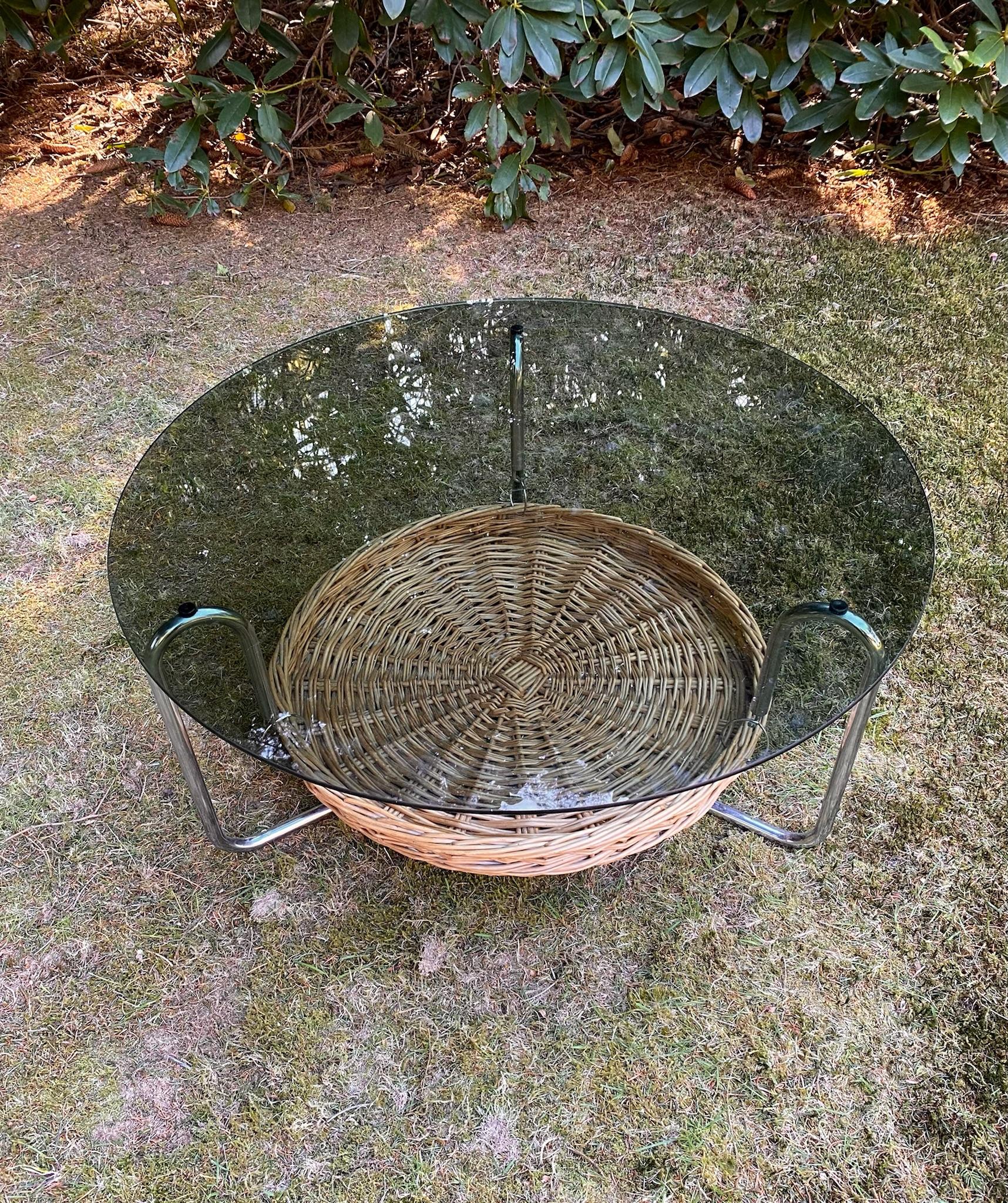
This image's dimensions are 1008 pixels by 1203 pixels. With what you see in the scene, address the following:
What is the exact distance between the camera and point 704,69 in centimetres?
221

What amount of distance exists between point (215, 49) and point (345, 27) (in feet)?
1.13

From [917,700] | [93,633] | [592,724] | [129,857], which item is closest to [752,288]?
[917,700]

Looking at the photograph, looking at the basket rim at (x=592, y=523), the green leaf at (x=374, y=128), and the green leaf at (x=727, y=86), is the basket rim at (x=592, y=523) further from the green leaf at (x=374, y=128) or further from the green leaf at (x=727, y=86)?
the green leaf at (x=374, y=128)

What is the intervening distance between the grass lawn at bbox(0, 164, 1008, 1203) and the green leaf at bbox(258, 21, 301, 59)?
Answer: 1.20m

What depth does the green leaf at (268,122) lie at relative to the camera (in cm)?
239

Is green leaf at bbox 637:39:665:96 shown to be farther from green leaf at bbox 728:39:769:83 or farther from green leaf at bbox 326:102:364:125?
green leaf at bbox 326:102:364:125

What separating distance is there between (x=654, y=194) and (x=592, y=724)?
1924mm

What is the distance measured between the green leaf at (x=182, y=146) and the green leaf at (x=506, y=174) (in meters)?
0.74

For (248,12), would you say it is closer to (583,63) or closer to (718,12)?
(583,63)

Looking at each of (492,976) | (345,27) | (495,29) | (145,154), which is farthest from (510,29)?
(492,976)

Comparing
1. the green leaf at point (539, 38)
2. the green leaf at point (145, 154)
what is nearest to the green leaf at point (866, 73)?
the green leaf at point (539, 38)

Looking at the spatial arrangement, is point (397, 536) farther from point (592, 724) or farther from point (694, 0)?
point (694, 0)

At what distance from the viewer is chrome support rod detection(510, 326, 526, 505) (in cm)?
152

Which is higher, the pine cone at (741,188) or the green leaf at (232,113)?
the green leaf at (232,113)
